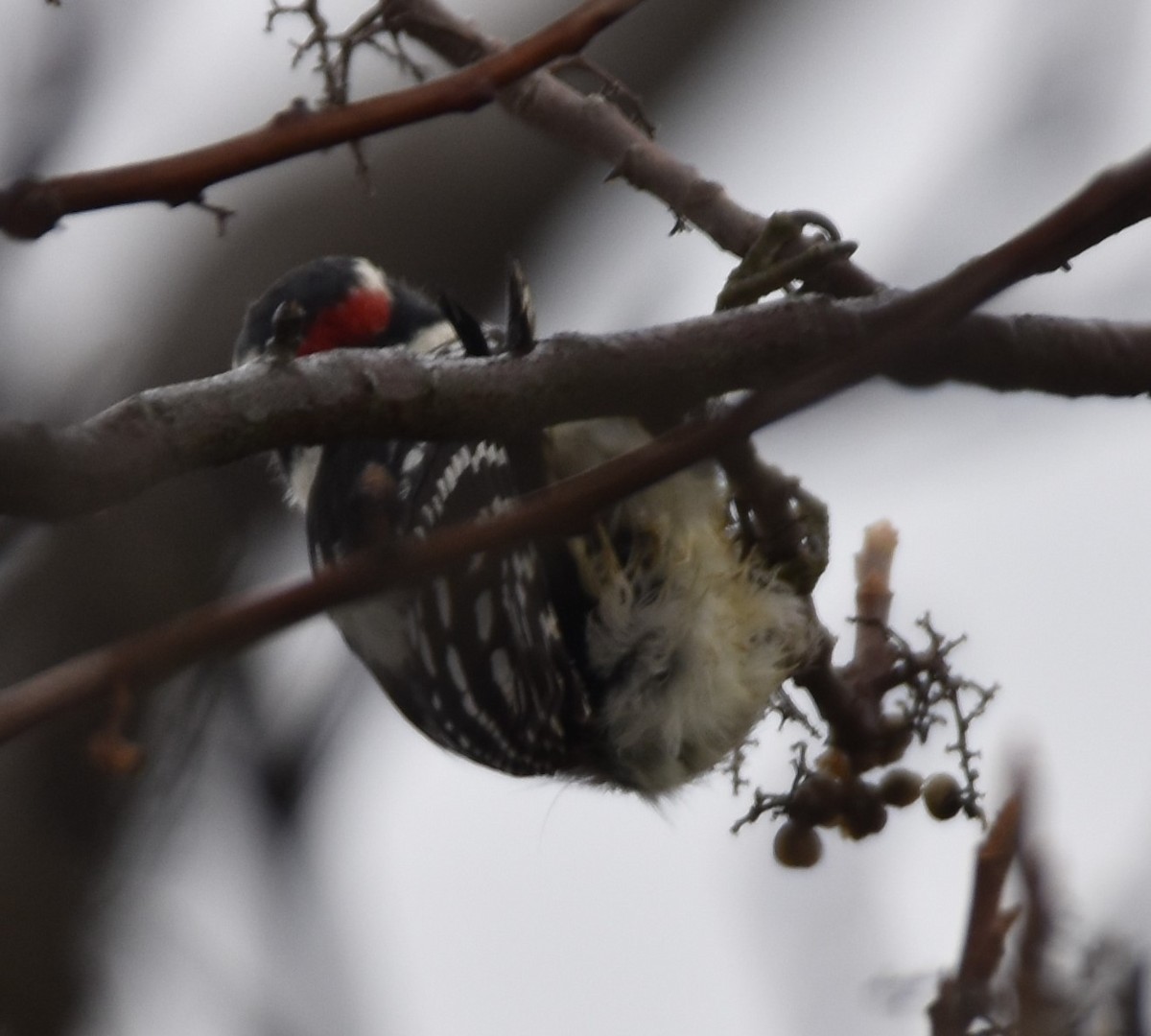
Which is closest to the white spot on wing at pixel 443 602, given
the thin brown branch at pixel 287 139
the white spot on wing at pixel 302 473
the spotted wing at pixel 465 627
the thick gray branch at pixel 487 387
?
the spotted wing at pixel 465 627

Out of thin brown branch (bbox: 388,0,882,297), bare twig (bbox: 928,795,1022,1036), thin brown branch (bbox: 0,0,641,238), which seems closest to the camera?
thin brown branch (bbox: 0,0,641,238)

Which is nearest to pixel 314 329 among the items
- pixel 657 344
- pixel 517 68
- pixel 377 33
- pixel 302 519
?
pixel 302 519

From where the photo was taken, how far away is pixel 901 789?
2.38 m

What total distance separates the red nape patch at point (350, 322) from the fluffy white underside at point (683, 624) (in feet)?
2.66

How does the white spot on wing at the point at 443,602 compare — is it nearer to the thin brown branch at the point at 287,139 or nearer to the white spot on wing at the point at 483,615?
the white spot on wing at the point at 483,615

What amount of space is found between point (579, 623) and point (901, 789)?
21.2 inches

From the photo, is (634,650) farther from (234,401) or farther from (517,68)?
(517,68)

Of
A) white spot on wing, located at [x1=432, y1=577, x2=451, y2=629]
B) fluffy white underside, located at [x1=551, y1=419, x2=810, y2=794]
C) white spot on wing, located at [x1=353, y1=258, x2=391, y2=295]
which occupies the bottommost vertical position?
fluffy white underside, located at [x1=551, y1=419, x2=810, y2=794]

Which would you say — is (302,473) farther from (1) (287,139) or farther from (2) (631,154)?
(1) (287,139)

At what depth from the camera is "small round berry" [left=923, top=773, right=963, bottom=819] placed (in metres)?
2.30

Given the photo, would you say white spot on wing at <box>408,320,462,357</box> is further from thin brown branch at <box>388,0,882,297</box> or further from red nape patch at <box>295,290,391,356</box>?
thin brown branch at <box>388,0,882,297</box>

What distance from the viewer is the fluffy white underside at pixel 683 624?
8.34ft

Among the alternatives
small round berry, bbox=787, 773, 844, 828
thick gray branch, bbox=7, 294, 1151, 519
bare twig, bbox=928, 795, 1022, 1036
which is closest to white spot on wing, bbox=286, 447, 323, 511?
small round berry, bbox=787, 773, 844, 828

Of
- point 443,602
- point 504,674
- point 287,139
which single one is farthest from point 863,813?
point 287,139
